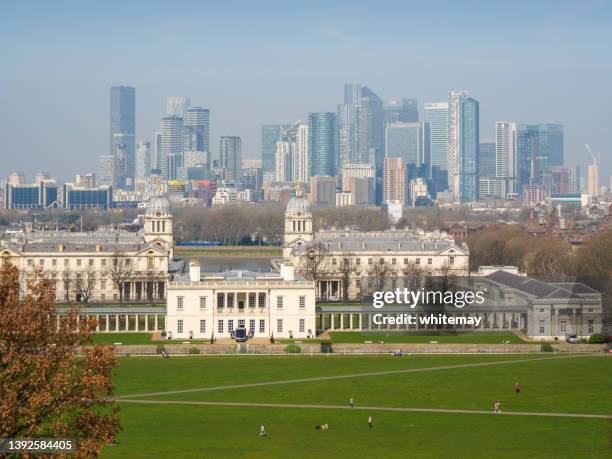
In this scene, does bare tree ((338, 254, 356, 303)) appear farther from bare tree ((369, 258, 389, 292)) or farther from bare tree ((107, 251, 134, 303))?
bare tree ((107, 251, 134, 303))

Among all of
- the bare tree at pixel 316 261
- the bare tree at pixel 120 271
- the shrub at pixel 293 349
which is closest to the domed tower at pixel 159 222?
the bare tree at pixel 120 271

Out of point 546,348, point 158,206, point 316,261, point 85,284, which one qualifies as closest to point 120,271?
point 85,284

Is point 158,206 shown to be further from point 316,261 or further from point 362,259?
point 362,259

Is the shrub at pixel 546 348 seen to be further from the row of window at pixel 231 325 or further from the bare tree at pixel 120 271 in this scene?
the bare tree at pixel 120 271

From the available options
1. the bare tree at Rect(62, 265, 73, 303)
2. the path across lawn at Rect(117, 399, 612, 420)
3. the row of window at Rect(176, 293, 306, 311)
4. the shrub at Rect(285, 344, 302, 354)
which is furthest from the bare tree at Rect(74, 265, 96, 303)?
the path across lawn at Rect(117, 399, 612, 420)

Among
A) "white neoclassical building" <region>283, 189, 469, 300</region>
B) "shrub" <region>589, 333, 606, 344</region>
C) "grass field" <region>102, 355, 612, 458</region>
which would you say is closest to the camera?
"grass field" <region>102, 355, 612, 458</region>

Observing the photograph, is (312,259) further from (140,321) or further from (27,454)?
(27,454)
